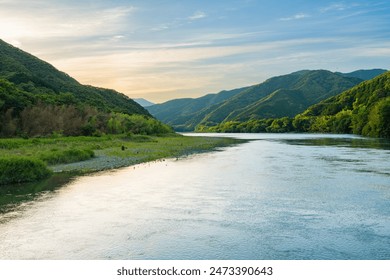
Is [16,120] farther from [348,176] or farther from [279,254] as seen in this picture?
[279,254]

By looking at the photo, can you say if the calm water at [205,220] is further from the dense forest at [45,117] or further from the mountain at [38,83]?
the mountain at [38,83]

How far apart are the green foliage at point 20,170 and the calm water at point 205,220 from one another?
137 inches

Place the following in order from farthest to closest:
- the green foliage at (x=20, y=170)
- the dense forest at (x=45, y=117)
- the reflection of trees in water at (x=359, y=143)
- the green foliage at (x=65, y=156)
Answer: the dense forest at (x=45, y=117) → the reflection of trees in water at (x=359, y=143) → the green foliage at (x=65, y=156) → the green foliage at (x=20, y=170)

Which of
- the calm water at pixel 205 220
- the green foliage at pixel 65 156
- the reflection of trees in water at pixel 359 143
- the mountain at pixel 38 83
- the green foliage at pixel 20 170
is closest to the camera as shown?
the calm water at pixel 205 220

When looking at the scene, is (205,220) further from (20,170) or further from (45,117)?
(45,117)

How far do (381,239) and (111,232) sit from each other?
12.1m

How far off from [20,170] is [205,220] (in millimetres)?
19960

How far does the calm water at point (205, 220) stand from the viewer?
17.1m

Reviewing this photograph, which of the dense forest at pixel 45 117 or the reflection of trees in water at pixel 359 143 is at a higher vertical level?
the dense forest at pixel 45 117

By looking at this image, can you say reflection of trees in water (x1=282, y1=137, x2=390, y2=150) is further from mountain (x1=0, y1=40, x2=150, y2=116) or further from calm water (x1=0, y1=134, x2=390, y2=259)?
mountain (x1=0, y1=40, x2=150, y2=116)

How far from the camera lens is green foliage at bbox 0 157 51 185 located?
3391cm

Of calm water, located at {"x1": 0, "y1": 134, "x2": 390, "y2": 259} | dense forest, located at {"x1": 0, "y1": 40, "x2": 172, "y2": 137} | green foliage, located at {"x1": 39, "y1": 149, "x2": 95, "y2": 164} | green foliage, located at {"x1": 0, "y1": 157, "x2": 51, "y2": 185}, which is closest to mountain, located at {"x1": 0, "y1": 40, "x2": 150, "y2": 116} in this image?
dense forest, located at {"x1": 0, "y1": 40, "x2": 172, "y2": 137}

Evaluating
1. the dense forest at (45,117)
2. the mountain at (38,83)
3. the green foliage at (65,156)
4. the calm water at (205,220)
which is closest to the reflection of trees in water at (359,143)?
the calm water at (205,220)
